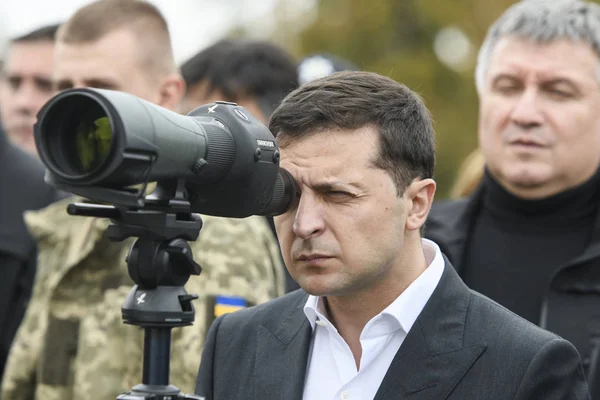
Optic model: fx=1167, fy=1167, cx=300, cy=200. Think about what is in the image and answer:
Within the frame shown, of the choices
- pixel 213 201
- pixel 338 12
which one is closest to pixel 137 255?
pixel 213 201

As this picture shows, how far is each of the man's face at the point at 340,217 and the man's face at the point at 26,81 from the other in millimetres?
4108

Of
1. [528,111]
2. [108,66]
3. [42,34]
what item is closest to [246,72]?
[108,66]

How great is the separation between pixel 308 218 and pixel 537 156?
1.69 m

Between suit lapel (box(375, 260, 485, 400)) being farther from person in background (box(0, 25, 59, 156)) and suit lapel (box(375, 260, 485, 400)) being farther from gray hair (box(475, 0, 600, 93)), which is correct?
person in background (box(0, 25, 59, 156))

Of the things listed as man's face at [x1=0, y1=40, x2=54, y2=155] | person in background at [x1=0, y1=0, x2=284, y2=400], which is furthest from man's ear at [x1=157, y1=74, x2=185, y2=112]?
man's face at [x1=0, y1=40, x2=54, y2=155]

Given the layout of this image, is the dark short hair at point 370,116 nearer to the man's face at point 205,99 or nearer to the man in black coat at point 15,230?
the man's face at point 205,99

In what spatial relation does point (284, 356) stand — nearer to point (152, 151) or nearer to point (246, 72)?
point (152, 151)

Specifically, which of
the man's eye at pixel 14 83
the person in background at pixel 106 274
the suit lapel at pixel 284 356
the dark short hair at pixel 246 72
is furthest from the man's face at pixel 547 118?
the man's eye at pixel 14 83

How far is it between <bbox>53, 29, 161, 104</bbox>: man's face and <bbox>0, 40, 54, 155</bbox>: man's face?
2.36 m

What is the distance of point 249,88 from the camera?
5.49 metres

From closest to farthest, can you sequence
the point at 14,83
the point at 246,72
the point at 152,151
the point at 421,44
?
the point at 152,151 → the point at 246,72 → the point at 14,83 → the point at 421,44

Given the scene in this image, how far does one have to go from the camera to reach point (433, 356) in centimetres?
320

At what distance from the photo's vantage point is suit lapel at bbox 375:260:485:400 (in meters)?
3.14

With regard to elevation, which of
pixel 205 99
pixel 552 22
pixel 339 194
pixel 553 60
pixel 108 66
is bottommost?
pixel 205 99
